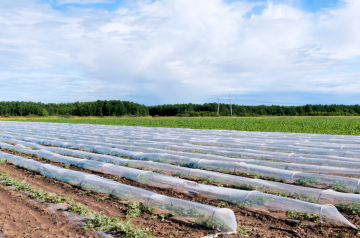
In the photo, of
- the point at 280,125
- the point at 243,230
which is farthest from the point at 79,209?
the point at 280,125

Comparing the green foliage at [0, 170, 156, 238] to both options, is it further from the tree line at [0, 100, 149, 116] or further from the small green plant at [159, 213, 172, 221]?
the tree line at [0, 100, 149, 116]

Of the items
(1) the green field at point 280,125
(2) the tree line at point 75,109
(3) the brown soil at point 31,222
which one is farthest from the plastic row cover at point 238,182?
(2) the tree line at point 75,109

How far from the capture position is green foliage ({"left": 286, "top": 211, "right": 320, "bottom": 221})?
4.02 metres

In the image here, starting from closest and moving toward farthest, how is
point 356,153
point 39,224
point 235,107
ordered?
point 39,224, point 356,153, point 235,107

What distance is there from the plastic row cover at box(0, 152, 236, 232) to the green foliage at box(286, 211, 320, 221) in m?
0.46

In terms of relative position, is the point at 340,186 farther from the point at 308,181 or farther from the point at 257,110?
the point at 257,110

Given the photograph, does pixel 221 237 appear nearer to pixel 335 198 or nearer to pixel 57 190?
pixel 335 198

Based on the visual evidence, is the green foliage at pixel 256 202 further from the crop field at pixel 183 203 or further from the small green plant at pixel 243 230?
the small green plant at pixel 243 230

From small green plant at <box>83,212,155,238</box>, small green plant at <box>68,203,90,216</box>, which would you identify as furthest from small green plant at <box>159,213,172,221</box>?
small green plant at <box>68,203,90,216</box>

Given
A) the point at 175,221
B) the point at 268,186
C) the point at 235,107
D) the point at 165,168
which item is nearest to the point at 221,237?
the point at 175,221

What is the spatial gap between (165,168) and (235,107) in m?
98.8

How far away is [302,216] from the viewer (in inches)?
163

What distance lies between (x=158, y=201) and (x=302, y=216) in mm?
2401

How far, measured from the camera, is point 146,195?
15.8ft
